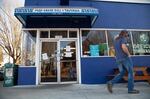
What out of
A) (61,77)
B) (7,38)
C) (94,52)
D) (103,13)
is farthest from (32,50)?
(7,38)

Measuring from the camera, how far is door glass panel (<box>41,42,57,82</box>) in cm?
1327

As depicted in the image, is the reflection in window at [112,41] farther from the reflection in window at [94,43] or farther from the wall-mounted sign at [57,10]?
the wall-mounted sign at [57,10]

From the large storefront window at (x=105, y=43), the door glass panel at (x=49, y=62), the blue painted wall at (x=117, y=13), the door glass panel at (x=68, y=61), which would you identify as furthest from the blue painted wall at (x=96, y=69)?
the blue painted wall at (x=117, y=13)

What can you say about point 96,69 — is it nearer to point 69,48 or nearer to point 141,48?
point 69,48

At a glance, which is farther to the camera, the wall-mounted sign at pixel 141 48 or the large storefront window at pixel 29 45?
the wall-mounted sign at pixel 141 48

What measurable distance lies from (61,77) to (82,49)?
1.68 m

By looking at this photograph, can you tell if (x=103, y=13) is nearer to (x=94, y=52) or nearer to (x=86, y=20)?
(x=86, y=20)

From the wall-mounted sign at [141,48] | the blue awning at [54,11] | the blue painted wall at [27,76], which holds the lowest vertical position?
the blue painted wall at [27,76]

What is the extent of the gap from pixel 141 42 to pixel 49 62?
4.81 meters

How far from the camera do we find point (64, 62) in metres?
13.4

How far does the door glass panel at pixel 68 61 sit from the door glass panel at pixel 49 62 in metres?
0.34

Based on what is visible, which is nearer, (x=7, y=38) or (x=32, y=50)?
(x=32, y=50)

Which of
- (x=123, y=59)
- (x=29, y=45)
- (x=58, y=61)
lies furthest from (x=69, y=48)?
(x=123, y=59)

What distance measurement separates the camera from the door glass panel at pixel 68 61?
13.4 metres
